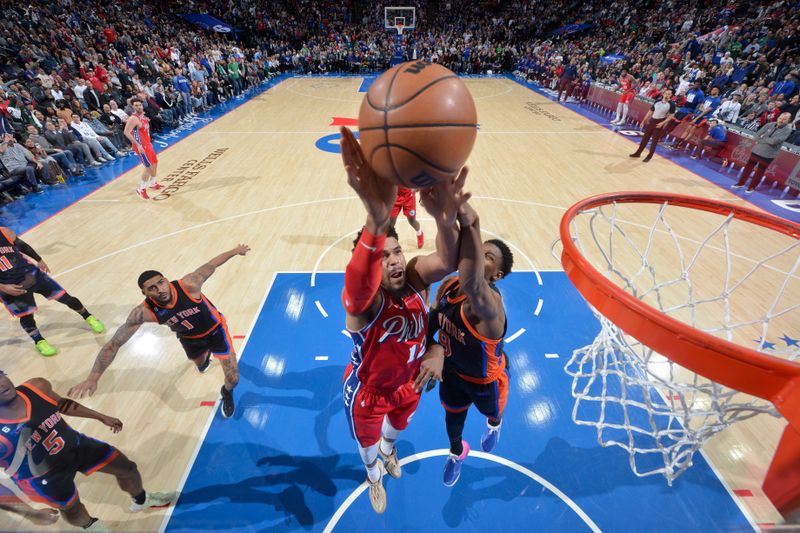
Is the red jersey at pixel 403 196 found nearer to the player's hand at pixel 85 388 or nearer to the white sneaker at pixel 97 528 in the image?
the player's hand at pixel 85 388

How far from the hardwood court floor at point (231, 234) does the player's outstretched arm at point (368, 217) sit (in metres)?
2.78

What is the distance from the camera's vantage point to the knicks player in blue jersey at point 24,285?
4.08m

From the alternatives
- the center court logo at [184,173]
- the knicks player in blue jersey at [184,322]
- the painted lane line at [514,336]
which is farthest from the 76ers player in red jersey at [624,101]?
the knicks player in blue jersey at [184,322]

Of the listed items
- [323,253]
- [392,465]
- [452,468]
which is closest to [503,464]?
[452,468]

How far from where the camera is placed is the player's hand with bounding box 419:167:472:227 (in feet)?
5.05

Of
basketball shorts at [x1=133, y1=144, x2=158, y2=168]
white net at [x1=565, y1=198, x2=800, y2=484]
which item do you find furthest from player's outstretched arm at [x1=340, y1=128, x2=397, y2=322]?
basketball shorts at [x1=133, y1=144, x2=158, y2=168]

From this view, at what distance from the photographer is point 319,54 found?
2325 centimetres

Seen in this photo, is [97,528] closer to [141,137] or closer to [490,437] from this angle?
[490,437]

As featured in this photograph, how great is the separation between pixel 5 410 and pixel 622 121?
15.5m

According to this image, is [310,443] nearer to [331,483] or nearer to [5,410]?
[331,483]

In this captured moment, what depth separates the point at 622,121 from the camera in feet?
43.4

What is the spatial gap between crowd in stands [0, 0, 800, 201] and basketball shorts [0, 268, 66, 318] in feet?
16.6

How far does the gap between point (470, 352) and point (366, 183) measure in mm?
1560

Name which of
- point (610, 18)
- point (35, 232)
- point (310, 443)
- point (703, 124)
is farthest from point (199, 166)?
point (610, 18)
